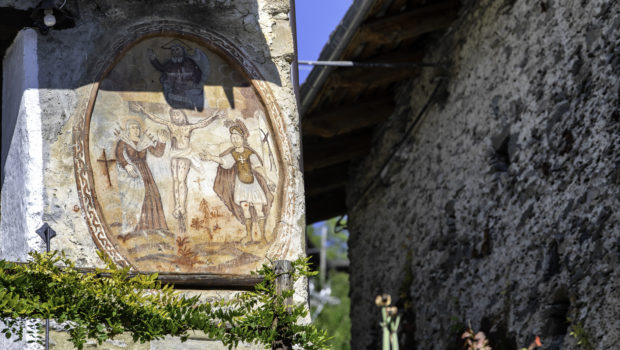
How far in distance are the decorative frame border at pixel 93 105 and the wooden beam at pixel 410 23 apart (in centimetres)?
195

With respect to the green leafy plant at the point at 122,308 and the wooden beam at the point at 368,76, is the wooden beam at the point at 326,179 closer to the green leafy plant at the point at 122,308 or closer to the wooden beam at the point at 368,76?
the wooden beam at the point at 368,76

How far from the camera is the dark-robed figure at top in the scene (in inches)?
160

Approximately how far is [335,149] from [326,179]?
763 mm

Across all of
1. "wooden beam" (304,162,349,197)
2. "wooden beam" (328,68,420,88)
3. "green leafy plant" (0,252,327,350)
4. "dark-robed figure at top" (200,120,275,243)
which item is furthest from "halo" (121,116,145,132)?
"wooden beam" (304,162,349,197)

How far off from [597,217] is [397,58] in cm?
269

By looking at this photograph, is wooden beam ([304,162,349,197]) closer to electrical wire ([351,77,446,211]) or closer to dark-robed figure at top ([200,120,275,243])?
electrical wire ([351,77,446,211])

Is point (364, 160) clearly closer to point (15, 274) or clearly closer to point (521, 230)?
point (521, 230)

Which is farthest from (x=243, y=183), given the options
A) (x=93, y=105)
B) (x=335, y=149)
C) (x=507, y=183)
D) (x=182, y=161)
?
(x=335, y=149)

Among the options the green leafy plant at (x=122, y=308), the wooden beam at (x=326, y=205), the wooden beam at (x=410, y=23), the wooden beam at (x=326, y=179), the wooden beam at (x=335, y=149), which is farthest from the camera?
the wooden beam at (x=326, y=205)

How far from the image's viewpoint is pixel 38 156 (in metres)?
3.74

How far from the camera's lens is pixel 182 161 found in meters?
4.04

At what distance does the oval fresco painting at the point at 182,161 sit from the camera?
12.7 feet

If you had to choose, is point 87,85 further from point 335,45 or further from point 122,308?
point 335,45

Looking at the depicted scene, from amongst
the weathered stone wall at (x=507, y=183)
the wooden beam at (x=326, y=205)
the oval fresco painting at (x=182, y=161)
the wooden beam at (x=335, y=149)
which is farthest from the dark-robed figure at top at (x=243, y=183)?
the wooden beam at (x=326, y=205)
